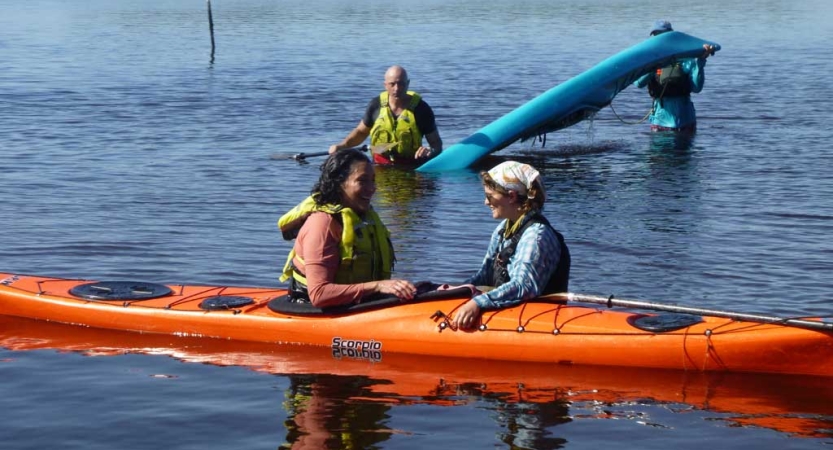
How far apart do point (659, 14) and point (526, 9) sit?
6.58 m

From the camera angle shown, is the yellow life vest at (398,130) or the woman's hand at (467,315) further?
the yellow life vest at (398,130)

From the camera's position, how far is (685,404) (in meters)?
6.34

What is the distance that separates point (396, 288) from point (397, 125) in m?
5.81

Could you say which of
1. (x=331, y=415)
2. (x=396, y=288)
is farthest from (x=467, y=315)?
(x=331, y=415)

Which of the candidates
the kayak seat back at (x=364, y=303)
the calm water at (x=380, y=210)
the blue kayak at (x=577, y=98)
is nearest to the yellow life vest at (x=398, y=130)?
the calm water at (x=380, y=210)

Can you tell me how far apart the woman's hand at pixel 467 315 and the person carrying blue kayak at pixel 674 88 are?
8.61 metres

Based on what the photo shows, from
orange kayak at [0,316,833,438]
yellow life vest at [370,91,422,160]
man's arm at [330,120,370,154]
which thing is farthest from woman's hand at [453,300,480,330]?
man's arm at [330,120,370,154]

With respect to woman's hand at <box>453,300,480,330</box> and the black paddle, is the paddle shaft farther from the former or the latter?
the black paddle

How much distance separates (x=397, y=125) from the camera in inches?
488

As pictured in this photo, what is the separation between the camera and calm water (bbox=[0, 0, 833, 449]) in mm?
6180

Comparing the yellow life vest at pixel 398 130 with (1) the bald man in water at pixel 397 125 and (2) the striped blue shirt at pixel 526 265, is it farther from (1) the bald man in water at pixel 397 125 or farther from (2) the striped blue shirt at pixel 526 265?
(2) the striped blue shirt at pixel 526 265

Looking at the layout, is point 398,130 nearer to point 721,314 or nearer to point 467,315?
point 467,315

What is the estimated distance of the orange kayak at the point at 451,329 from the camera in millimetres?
6512

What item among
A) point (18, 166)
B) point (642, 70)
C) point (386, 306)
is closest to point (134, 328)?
point (386, 306)
